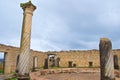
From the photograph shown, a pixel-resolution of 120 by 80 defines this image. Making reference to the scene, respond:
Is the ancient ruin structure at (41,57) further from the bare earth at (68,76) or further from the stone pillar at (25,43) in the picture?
the bare earth at (68,76)

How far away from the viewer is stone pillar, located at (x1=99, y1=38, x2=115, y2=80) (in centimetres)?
489

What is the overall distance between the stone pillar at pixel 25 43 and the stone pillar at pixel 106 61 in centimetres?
277

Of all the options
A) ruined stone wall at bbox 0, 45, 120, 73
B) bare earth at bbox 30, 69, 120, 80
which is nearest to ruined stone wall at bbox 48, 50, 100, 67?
ruined stone wall at bbox 0, 45, 120, 73

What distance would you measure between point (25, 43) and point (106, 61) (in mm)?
3170

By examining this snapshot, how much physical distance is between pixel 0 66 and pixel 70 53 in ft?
42.4

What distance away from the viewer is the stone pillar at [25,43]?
20.2 ft

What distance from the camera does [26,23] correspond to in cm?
682

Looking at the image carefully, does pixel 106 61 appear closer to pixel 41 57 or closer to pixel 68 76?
pixel 68 76

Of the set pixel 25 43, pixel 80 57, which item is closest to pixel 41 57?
pixel 80 57

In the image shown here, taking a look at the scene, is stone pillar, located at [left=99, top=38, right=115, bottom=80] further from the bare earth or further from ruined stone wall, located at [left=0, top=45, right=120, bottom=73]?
ruined stone wall, located at [left=0, top=45, right=120, bottom=73]

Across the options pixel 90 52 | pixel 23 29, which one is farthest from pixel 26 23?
pixel 90 52

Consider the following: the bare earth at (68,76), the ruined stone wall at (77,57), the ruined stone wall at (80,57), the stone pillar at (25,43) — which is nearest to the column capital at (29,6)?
the stone pillar at (25,43)

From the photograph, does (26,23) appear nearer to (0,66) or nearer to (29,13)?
(29,13)

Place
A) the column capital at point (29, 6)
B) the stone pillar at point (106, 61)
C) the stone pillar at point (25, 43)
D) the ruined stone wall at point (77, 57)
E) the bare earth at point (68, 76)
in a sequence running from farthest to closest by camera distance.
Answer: the ruined stone wall at point (77, 57) → the bare earth at point (68, 76) → the column capital at point (29, 6) → the stone pillar at point (25, 43) → the stone pillar at point (106, 61)
